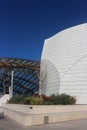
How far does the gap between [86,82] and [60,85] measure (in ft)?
11.4

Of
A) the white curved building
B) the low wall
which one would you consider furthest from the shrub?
the white curved building

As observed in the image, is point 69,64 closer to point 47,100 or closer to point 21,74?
point 47,100

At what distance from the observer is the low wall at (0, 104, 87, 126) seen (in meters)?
16.9

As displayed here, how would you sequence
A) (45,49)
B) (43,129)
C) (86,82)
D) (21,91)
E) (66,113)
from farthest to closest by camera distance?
(21,91) → (45,49) → (86,82) → (66,113) → (43,129)

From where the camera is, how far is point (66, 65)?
1144 inches

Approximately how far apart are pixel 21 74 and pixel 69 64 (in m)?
32.9

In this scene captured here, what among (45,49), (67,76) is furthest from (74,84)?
(45,49)

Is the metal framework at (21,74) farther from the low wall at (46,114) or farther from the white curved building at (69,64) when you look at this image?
the low wall at (46,114)

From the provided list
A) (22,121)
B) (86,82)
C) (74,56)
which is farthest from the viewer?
(74,56)

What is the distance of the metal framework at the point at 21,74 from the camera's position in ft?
157

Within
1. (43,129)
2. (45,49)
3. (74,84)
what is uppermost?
(45,49)

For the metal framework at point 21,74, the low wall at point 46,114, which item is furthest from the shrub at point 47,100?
the metal framework at point 21,74

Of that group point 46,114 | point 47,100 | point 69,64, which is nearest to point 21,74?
point 69,64

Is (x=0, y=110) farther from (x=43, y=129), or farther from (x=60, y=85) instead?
(x=43, y=129)
